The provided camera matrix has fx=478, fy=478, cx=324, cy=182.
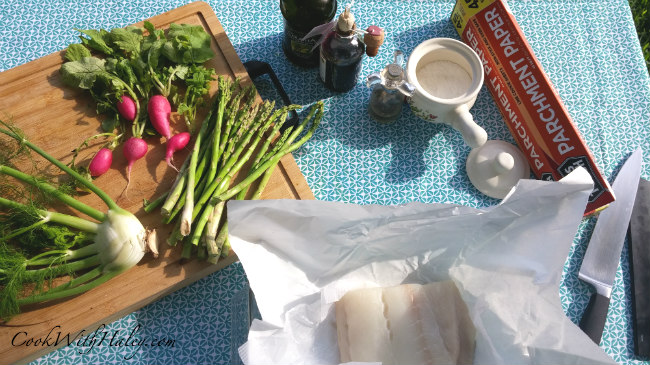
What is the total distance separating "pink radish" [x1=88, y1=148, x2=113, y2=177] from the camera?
3.82ft

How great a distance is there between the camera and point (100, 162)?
1.16 metres

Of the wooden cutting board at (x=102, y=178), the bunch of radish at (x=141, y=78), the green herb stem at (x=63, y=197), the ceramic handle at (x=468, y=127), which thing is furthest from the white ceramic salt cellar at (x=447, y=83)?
the green herb stem at (x=63, y=197)

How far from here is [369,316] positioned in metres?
1.02

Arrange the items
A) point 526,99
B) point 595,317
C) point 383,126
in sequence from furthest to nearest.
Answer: point 383,126 → point 526,99 → point 595,317

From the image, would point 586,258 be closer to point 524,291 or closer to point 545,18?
point 524,291

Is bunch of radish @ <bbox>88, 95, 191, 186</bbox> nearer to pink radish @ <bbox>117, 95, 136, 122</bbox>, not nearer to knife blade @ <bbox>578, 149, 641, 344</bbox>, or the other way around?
pink radish @ <bbox>117, 95, 136, 122</bbox>

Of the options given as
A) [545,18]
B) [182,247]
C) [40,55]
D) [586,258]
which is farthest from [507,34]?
[40,55]

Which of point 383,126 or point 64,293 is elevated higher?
point 383,126

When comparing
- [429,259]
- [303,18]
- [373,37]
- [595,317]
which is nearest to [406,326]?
[429,259]

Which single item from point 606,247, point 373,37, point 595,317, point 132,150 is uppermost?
point 373,37

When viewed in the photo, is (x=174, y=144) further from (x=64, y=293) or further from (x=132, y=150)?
(x=64, y=293)

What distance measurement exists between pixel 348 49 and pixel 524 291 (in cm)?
71

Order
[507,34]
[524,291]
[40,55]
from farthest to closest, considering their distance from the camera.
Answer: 1. [40,55]
2. [507,34]
3. [524,291]

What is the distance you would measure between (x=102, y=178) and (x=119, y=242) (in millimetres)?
233
